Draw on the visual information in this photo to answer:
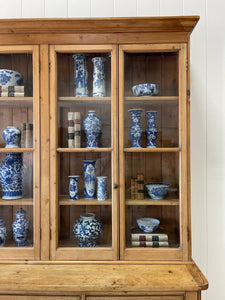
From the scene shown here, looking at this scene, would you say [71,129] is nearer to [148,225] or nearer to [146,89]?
[146,89]

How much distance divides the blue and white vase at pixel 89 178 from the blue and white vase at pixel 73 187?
46 millimetres

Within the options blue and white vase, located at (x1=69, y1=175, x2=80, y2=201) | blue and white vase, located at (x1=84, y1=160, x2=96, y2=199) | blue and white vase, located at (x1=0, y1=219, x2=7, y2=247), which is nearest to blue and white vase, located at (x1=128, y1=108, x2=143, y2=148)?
blue and white vase, located at (x1=84, y1=160, x2=96, y2=199)

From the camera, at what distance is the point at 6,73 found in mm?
1235

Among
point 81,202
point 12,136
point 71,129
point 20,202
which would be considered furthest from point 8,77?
point 81,202

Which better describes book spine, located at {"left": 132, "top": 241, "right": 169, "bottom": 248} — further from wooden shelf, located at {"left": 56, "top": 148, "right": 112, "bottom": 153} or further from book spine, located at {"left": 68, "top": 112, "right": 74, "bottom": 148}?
book spine, located at {"left": 68, "top": 112, "right": 74, "bottom": 148}

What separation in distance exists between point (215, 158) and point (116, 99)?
794 millimetres

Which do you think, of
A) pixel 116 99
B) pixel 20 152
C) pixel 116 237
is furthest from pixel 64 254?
pixel 116 99

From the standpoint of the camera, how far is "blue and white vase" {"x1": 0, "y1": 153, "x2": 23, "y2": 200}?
1.22 m

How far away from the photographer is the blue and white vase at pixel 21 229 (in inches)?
47.4

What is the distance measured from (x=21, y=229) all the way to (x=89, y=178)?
432mm

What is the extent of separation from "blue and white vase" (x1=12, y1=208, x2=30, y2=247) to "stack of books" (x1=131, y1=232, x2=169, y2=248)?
1.79 ft

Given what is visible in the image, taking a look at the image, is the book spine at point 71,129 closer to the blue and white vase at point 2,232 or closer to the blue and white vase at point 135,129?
the blue and white vase at point 135,129

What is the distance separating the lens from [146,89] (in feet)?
3.99

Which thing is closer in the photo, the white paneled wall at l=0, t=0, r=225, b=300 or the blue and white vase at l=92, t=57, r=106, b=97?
the blue and white vase at l=92, t=57, r=106, b=97
